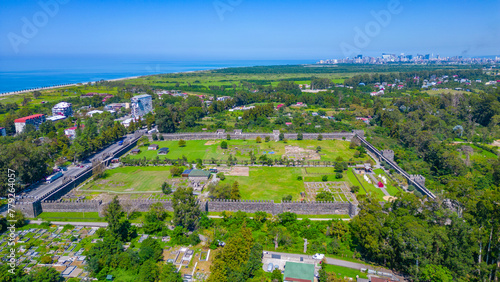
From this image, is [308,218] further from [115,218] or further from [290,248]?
[115,218]

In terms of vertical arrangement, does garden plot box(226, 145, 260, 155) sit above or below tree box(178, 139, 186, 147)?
below

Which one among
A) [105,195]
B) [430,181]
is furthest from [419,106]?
[105,195]

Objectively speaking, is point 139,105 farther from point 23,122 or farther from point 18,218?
point 18,218

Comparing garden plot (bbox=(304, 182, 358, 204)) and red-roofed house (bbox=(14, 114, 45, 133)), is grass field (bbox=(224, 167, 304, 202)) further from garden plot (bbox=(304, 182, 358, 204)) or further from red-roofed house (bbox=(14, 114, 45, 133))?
red-roofed house (bbox=(14, 114, 45, 133))

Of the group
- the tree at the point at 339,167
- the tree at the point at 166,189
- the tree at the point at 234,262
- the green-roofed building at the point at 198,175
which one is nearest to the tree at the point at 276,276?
the tree at the point at 234,262

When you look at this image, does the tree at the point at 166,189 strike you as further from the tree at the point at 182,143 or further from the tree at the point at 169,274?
the tree at the point at 182,143

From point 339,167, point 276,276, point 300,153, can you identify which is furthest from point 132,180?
point 339,167

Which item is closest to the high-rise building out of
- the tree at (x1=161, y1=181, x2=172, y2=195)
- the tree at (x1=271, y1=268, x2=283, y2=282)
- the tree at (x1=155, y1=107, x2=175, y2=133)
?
the tree at (x1=155, y1=107, x2=175, y2=133)
